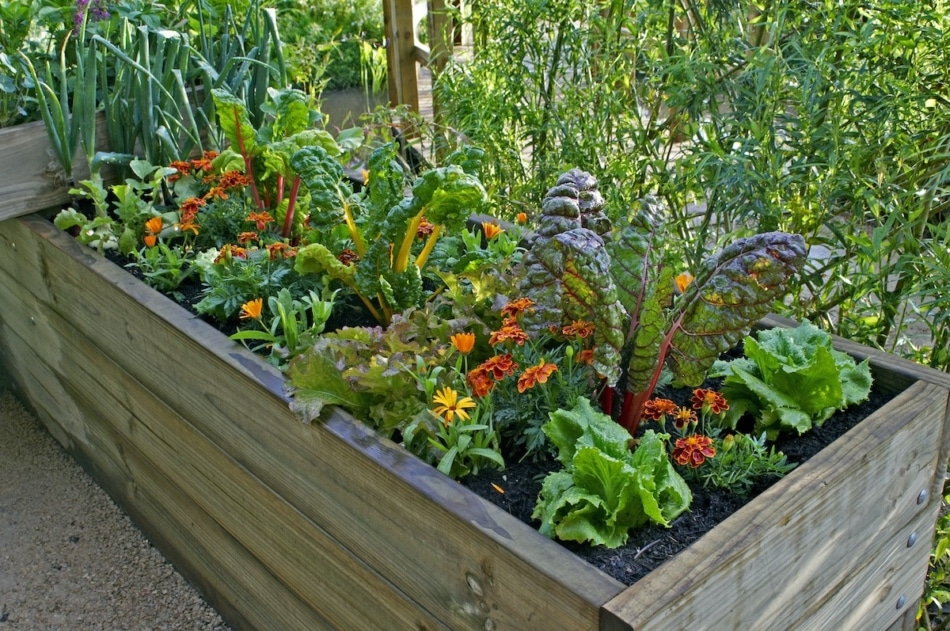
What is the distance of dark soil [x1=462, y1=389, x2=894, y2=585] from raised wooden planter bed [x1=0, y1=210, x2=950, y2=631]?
0.06m

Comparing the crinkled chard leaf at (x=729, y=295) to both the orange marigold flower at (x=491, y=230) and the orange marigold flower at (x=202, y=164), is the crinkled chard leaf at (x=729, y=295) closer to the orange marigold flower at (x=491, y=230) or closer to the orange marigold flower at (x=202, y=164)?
the orange marigold flower at (x=491, y=230)

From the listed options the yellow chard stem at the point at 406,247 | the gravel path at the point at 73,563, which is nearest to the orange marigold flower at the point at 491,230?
the yellow chard stem at the point at 406,247

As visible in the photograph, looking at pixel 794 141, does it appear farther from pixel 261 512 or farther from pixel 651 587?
pixel 261 512

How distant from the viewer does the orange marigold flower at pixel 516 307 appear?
141 cm

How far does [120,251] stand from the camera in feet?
6.97

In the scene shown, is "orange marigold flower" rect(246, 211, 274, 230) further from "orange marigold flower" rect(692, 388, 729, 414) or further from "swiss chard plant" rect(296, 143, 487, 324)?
"orange marigold flower" rect(692, 388, 729, 414)

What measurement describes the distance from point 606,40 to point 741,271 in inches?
44.1

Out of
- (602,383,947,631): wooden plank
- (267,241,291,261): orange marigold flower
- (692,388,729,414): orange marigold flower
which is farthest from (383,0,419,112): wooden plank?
(602,383,947,631): wooden plank

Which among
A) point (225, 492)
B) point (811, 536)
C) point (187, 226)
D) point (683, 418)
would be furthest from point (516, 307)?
point (187, 226)

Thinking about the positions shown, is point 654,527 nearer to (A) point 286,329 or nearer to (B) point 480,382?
(B) point 480,382

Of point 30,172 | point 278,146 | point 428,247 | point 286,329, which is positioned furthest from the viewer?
point 30,172

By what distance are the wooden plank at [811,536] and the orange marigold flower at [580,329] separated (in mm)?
358

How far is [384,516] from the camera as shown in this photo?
1318mm

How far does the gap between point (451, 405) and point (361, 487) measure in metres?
0.19
